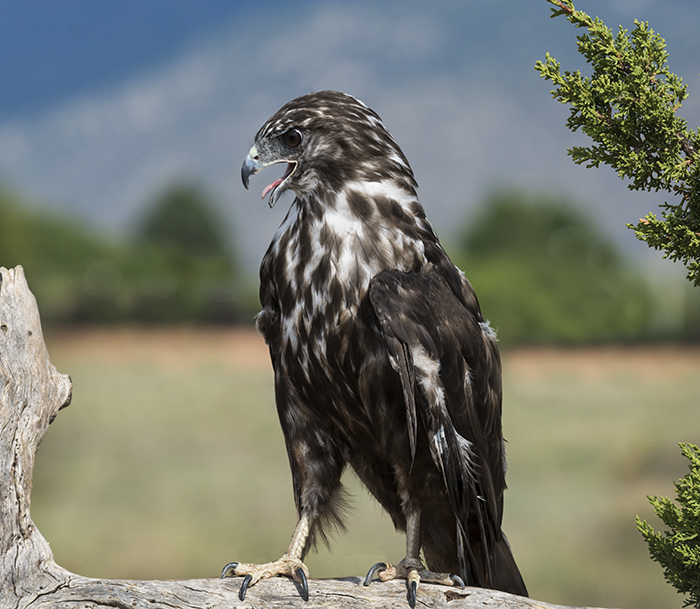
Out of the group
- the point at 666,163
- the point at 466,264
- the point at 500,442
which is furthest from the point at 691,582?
the point at 466,264

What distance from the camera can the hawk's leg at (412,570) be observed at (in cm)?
226

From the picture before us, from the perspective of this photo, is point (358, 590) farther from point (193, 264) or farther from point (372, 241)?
point (193, 264)

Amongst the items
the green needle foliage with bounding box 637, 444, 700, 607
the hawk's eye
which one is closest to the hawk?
the hawk's eye

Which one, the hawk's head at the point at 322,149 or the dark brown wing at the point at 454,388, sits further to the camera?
the hawk's head at the point at 322,149

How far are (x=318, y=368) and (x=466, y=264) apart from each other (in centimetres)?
871

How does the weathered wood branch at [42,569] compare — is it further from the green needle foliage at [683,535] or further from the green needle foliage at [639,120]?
the green needle foliage at [639,120]

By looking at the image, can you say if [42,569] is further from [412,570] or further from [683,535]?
[683,535]

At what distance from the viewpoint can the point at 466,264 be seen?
10742mm

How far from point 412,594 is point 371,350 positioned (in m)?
0.78

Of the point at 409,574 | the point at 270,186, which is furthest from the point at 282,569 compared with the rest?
the point at 270,186

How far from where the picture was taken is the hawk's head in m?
2.29

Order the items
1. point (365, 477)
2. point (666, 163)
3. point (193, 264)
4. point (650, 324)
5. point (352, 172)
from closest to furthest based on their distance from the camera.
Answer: point (666, 163), point (352, 172), point (365, 477), point (650, 324), point (193, 264)

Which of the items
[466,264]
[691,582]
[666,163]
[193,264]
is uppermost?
[466,264]

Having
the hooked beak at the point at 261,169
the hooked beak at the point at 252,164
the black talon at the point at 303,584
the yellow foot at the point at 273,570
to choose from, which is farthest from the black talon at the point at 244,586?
the hooked beak at the point at 252,164
